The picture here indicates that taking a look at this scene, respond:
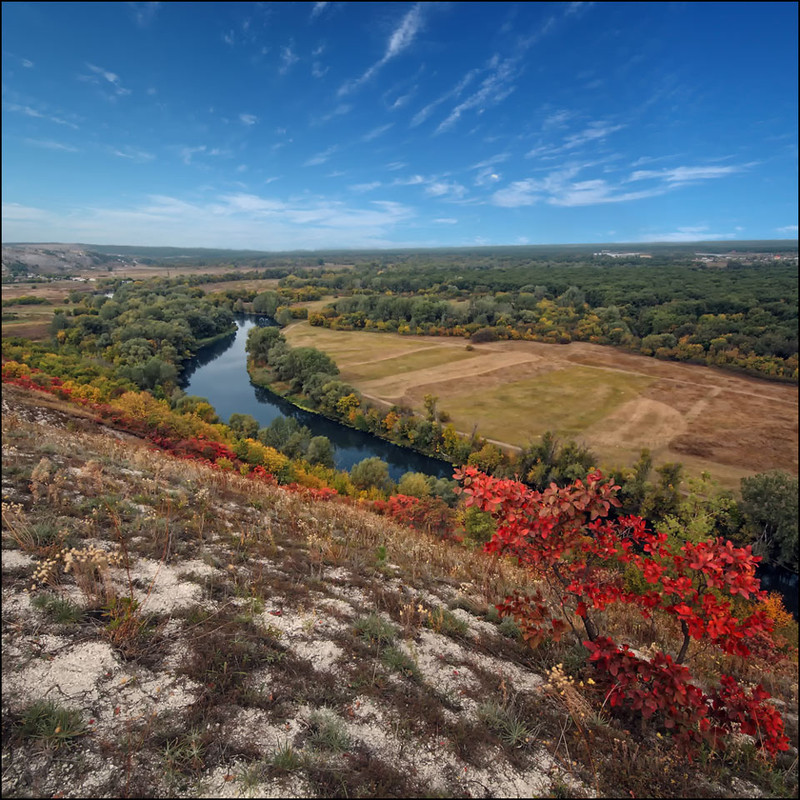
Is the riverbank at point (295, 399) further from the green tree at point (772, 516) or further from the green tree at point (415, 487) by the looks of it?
the green tree at point (772, 516)

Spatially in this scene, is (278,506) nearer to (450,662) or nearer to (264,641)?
(264,641)

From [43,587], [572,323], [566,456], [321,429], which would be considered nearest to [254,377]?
[321,429]

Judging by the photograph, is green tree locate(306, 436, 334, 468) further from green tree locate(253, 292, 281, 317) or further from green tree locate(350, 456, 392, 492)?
green tree locate(253, 292, 281, 317)

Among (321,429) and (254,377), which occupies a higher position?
(254,377)

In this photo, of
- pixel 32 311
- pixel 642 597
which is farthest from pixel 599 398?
pixel 32 311

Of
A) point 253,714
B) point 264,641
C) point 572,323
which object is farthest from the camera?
point 572,323

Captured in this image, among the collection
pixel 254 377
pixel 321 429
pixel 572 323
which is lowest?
pixel 321 429

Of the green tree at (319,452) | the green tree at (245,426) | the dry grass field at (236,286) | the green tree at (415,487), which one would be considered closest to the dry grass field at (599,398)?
the green tree at (415,487)
